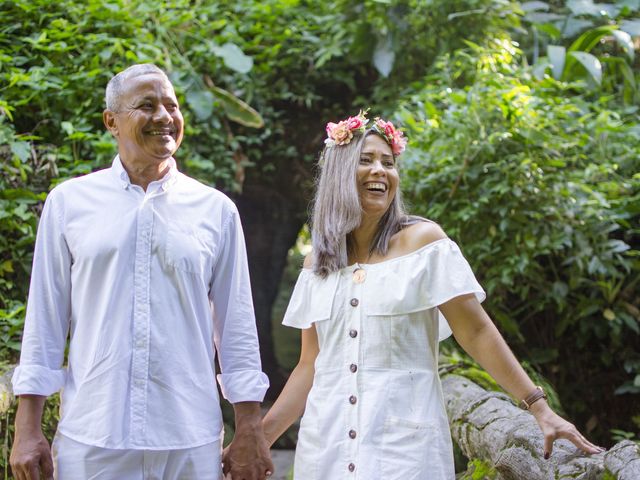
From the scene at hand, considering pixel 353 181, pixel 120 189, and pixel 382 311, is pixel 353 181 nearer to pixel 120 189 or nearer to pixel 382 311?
pixel 382 311

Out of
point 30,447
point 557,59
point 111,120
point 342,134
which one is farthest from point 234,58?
point 30,447

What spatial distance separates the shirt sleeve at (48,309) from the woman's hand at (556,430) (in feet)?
4.41

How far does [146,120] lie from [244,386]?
2.73 ft

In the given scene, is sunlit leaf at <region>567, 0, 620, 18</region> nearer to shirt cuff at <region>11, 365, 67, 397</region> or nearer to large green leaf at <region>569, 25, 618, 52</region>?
large green leaf at <region>569, 25, 618, 52</region>

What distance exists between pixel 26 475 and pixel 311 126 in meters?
5.49

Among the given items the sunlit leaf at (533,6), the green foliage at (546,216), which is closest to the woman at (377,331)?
the green foliage at (546,216)

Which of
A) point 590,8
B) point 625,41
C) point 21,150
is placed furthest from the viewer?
point 590,8

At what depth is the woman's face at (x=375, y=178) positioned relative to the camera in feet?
8.57

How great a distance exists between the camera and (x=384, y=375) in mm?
2414

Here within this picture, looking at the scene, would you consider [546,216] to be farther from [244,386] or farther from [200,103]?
[244,386]

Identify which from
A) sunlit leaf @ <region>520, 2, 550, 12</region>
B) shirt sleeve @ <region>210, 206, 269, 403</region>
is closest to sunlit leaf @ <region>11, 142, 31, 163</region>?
shirt sleeve @ <region>210, 206, 269, 403</region>

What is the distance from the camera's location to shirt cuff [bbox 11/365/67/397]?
2266 mm

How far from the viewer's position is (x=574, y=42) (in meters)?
6.80

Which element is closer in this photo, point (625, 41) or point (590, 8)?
point (625, 41)
